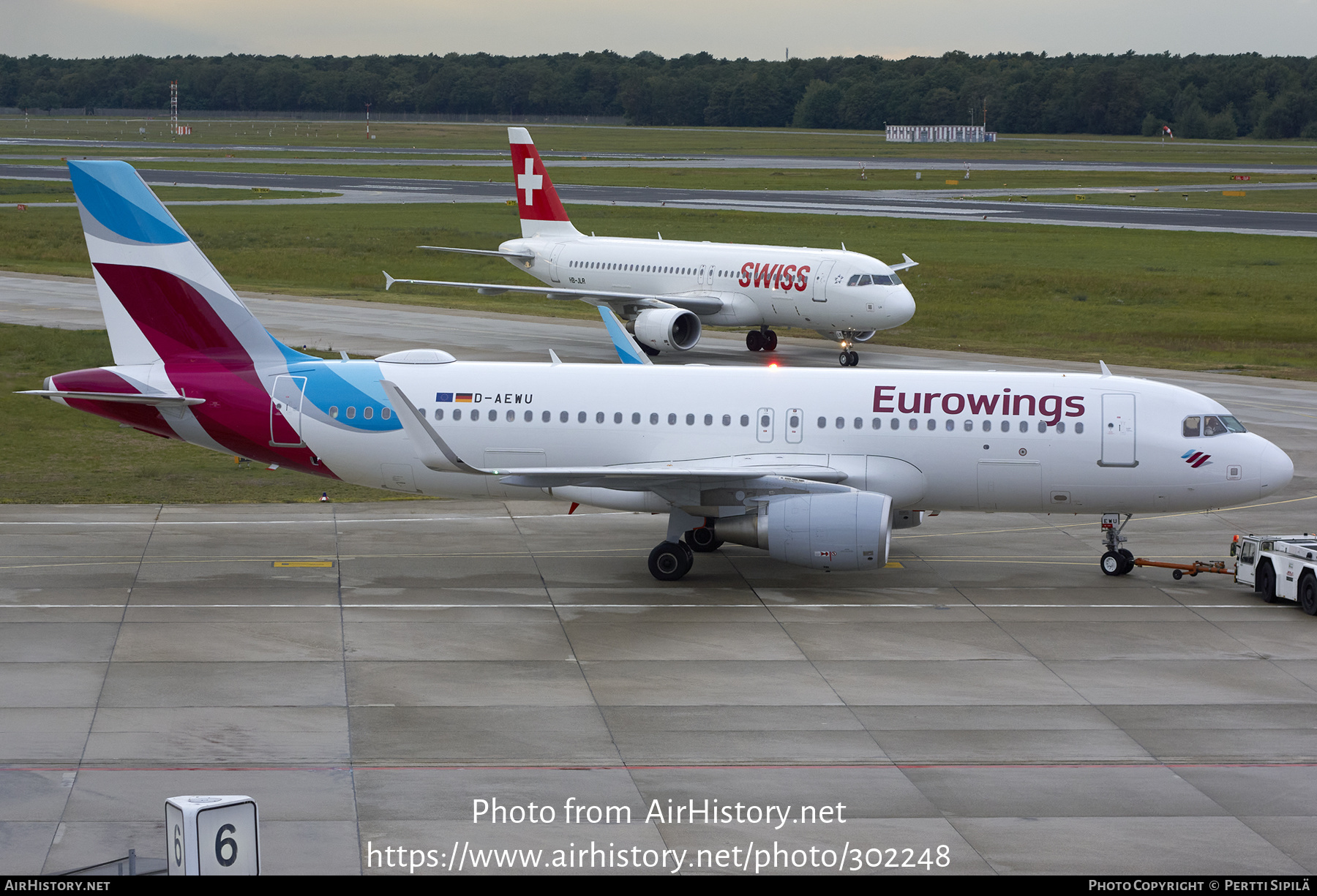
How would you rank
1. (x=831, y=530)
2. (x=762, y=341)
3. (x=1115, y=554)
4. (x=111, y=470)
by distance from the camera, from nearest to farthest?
(x=831, y=530), (x=1115, y=554), (x=111, y=470), (x=762, y=341)

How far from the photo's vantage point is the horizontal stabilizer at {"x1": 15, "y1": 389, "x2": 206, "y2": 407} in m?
28.4

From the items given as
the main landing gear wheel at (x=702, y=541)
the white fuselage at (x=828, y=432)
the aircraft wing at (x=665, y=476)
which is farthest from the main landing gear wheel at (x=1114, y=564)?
the main landing gear wheel at (x=702, y=541)

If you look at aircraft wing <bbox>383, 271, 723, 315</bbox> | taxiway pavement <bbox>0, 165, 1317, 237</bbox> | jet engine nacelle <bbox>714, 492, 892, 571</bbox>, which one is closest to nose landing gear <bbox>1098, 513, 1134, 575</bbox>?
jet engine nacelle <bbox>714, 492, 892, 571</bbox>

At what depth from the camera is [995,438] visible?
92.5 feet

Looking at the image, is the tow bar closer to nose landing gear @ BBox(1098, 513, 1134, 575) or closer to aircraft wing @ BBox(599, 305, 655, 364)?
nose landing gear @ BBox(1098, 513, 1134, 575)

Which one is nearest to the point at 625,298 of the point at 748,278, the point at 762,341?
the point at 748,278

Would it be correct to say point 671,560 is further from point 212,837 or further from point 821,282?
point 821,282

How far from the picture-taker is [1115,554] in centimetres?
2959

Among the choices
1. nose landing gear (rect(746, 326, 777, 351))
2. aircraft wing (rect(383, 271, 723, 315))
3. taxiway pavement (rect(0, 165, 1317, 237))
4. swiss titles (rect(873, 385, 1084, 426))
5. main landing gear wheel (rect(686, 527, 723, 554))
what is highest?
taxiway pavement (rect(0, 165, 1317, 237))

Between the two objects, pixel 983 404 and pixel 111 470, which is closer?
pixel 983 404

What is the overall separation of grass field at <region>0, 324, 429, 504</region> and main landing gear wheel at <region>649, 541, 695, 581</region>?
1052 centimetres

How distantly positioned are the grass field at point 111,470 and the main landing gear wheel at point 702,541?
9.31m

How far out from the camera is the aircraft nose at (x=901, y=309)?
180ft

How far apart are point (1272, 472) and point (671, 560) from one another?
12113 mm
